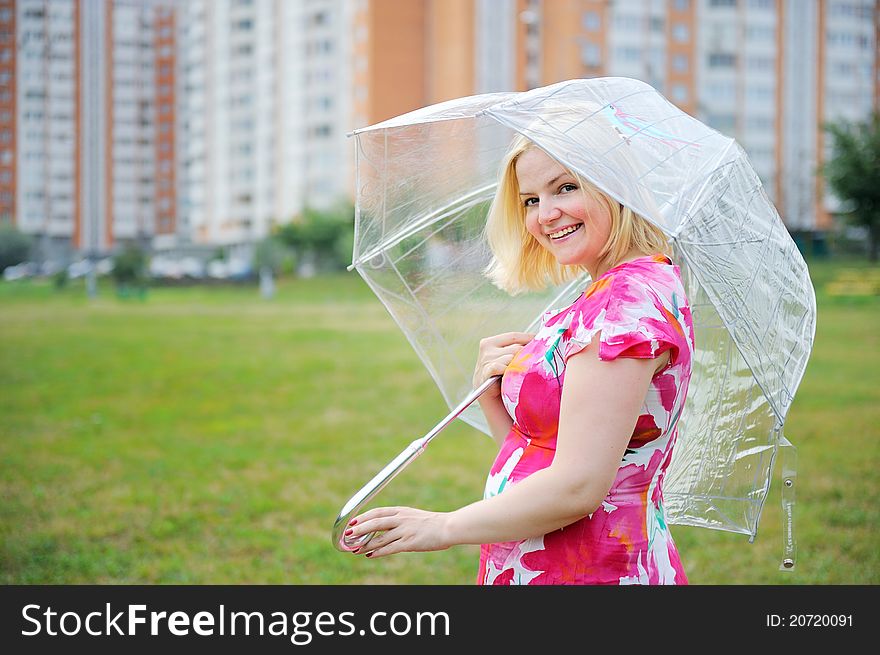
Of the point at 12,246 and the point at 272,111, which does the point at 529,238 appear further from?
the point at 272,111

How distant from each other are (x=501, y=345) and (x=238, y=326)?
12252 millimetres

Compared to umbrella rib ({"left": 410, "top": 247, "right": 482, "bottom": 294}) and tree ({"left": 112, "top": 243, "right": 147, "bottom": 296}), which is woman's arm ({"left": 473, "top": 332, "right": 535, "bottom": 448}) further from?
tree ({"left": 112, "top": 243, "right": 147, "bottom": 296})

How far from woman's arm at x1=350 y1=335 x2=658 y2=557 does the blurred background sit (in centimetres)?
79

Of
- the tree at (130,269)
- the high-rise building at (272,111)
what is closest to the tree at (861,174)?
the tree at (130,269)

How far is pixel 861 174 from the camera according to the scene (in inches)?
472

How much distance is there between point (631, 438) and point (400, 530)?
0.30 metres

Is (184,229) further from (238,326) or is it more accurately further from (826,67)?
(826,67)

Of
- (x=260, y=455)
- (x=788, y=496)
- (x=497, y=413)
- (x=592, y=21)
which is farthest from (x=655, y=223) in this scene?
(x=592, y=21)

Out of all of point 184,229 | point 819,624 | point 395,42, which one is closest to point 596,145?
point 819,624

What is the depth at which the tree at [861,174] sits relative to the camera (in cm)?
1166

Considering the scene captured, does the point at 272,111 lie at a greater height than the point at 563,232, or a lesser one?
greater

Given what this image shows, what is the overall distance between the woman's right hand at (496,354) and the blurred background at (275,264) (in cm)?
53

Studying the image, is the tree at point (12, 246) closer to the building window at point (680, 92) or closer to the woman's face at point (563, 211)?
the woman's face at point (563, 211)

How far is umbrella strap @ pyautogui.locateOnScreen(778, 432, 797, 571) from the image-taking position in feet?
4.63
